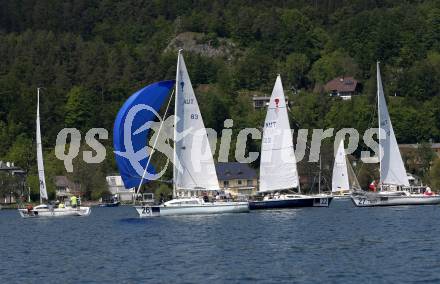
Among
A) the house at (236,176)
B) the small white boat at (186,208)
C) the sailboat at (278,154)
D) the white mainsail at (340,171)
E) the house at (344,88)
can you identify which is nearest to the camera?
the small white boat at (186,208)

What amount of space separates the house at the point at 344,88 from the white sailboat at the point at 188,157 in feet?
379

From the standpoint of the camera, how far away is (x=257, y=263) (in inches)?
1587

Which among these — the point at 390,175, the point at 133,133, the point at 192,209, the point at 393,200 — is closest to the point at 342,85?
the point at 390,175

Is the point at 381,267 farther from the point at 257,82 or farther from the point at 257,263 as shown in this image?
the point at 257,82

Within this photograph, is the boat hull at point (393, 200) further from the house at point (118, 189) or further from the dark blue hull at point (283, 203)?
the house at point (118, 189)

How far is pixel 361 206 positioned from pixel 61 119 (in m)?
95.2

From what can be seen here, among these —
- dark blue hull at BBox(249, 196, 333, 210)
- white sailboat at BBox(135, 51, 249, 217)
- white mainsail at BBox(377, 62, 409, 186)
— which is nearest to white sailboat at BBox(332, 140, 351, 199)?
white mainsail at BBox(377, 62, 409, 186)

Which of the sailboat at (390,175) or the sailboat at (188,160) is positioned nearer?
the sailboat at (188,160)

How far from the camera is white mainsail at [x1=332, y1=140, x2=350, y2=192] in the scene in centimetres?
9244

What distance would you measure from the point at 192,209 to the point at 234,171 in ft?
191

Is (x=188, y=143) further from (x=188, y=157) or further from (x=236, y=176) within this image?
(x=236, y=176)

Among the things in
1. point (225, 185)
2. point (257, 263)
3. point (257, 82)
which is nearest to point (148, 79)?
point (257, 82)

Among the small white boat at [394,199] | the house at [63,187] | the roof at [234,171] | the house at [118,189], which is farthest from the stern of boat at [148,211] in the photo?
the house at [63,187]

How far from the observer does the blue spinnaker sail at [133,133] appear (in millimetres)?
60969
